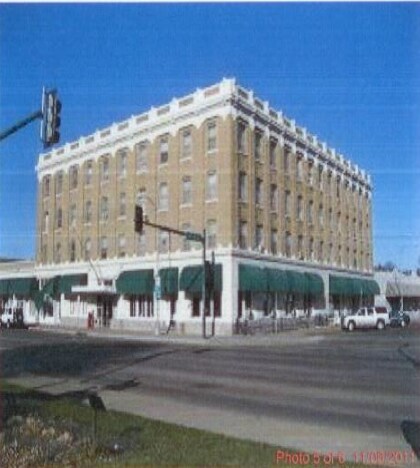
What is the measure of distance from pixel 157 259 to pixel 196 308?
3.50 metres

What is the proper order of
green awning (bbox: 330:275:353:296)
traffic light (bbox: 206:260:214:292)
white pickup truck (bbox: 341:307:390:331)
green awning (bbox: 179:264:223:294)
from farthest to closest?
1. green awning (bbox: 330:275:353:296)
2. white pickup truck (bbox: 341:307:390:331)
3. green awning (bbox: 179:264:223:294)
4. traffic light (bbox: 206:260:214:292)

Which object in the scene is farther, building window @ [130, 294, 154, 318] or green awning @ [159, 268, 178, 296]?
building window @ [130, 294, 154, 318]

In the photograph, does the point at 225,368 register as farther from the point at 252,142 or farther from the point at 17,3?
the point at 252,142

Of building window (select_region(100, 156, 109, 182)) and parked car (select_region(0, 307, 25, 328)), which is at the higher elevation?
building window (select_region(100, 156, 109, 182))

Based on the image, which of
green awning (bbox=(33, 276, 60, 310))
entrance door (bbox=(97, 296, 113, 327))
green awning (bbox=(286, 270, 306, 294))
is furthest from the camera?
green awning (bbox=(33, 276, 60, 310))

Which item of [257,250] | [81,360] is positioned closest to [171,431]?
[81,360]

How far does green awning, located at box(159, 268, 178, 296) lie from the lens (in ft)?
129

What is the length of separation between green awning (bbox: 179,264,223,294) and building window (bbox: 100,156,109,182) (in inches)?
343

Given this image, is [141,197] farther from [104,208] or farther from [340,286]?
[340,286]

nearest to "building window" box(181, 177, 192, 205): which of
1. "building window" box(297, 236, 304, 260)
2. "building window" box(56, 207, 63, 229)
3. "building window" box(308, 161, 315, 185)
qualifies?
"building window" box(308, 161, 315, 185)

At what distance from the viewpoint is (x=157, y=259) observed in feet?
132

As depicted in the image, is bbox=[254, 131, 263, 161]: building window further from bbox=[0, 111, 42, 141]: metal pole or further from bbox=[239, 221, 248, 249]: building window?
bbox=[0, 111, 42, 141]: metal pole

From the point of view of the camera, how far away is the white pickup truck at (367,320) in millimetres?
42219

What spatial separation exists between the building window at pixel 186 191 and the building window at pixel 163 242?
7.99 ft
